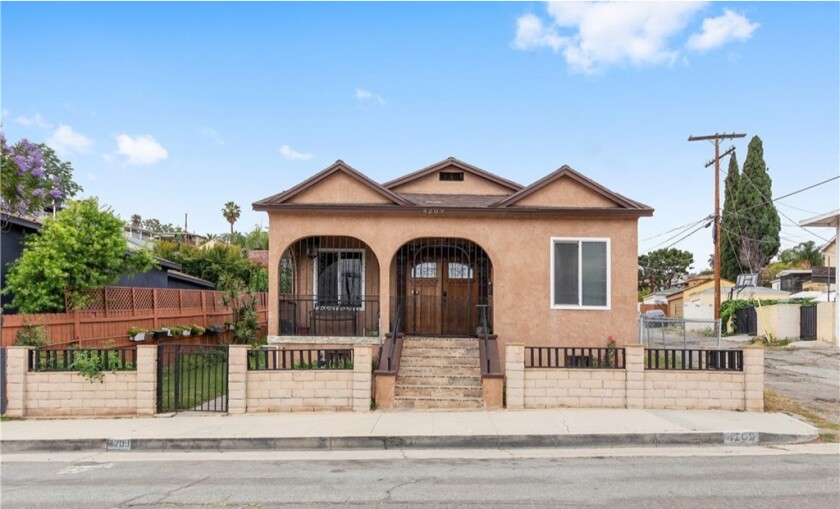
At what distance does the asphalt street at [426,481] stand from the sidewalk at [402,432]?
1.57ft

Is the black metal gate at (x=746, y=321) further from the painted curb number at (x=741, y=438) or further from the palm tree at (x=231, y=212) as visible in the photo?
the palm tree at (x=231, y=212)

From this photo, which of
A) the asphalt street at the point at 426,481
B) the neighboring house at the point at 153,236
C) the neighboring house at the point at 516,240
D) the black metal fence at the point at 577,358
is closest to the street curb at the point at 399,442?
the asphalt street at the point at 426,481

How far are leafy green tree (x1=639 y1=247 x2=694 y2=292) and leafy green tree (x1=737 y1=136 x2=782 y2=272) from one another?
21.7 m

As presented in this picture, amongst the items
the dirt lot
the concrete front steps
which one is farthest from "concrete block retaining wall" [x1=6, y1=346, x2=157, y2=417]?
the dirt lot

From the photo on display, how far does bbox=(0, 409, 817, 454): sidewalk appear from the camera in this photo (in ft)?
30.1

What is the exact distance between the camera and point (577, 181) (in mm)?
14133

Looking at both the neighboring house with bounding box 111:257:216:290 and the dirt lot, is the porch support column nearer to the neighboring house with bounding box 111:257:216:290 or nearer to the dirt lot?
the neighboring house with bounding box 111:257:216:290

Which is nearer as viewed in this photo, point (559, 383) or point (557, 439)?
point (557, 439)

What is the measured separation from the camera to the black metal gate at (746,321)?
1146 inches

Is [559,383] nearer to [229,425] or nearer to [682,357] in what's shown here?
[682,357]

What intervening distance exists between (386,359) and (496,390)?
2.35m

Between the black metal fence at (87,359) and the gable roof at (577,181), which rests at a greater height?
the gable roof at (577,181)

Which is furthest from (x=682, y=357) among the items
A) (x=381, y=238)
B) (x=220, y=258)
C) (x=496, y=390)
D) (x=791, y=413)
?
(x=220, y=258)

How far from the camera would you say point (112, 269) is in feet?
45.8
